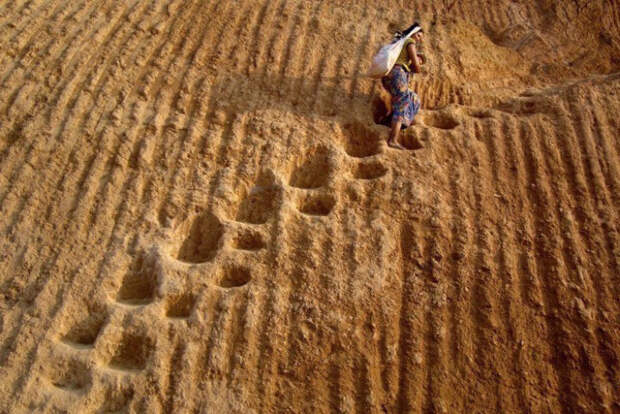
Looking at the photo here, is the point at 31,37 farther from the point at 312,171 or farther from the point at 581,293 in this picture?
the point at 581,293

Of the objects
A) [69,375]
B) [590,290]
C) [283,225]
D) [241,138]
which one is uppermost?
[241,138]

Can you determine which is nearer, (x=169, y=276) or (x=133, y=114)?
(x=169, y=276)

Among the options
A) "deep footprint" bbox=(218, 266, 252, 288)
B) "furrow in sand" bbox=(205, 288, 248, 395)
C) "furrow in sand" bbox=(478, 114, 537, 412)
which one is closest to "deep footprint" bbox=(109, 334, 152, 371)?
"furrow in sand" bbox=(205, 288, 248, 395)

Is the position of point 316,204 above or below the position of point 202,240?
above

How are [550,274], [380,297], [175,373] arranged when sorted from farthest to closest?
1. [550,274]
2. [380,297]
3. [175,373]

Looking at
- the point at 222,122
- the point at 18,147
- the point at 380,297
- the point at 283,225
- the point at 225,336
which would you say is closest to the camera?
the point at 225,336

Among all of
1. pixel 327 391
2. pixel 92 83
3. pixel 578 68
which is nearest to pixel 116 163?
pixel 92 83

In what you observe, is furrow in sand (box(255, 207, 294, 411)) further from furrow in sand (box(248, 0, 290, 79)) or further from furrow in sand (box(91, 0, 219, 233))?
furrow in sand (box(248, 0, 290, 79))

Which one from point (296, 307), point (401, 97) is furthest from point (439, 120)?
point (296, 307)
